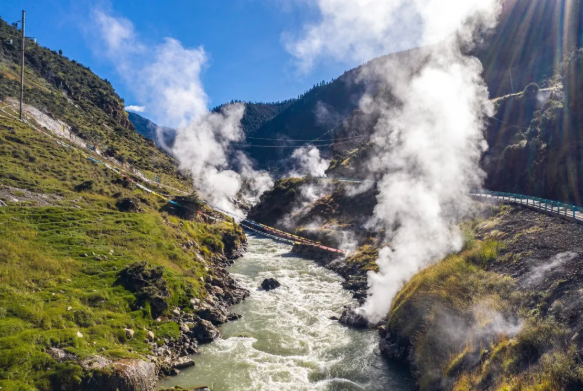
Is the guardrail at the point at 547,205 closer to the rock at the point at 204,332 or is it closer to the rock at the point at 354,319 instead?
the rock at the point at 354,319

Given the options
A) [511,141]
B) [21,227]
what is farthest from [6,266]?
[511,141]

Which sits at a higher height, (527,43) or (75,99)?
(527,43)

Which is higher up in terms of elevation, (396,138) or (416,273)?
(396,138)

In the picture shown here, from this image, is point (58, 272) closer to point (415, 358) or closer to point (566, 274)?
point (415, 358)

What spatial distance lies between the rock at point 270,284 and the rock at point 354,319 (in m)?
12.1

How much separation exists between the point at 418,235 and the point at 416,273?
767 cm

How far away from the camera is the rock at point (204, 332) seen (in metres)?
28.1

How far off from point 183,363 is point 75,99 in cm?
11559

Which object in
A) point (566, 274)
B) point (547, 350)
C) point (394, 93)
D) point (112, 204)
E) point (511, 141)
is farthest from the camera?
point (394, 93)

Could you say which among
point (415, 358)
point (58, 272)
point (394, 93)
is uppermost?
point (394, 93)

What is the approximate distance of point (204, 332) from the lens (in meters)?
28.5

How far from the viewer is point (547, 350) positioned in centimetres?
1622

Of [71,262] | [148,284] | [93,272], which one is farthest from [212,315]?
[71,262]

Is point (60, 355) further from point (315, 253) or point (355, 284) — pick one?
point (315, 253)
